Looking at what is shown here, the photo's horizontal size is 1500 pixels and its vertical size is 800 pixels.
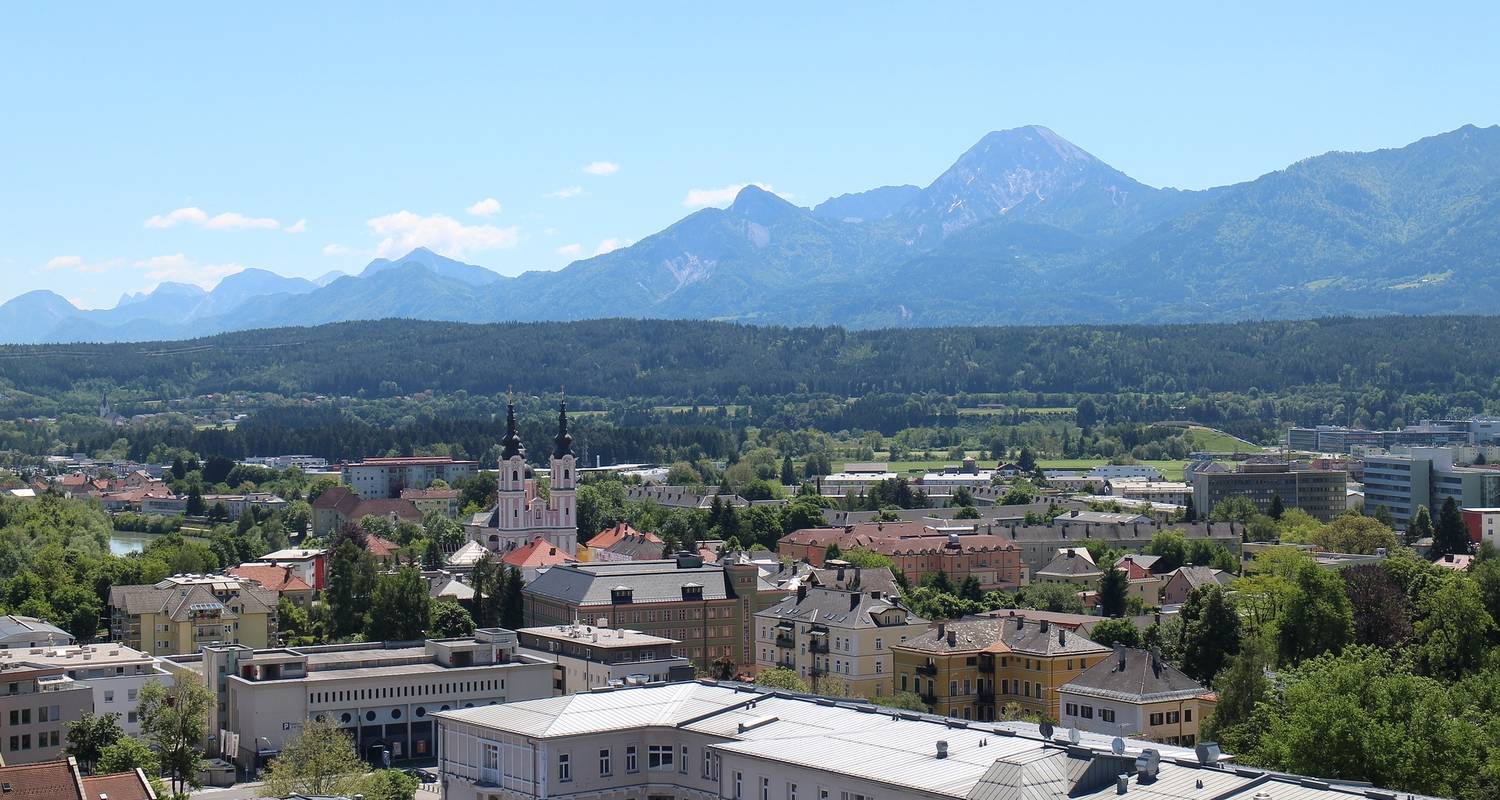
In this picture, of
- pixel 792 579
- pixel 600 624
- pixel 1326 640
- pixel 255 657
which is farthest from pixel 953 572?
pixel 255 657

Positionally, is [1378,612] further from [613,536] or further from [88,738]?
[613,536]

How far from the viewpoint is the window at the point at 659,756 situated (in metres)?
42.8

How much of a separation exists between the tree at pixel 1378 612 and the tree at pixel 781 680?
17.6m

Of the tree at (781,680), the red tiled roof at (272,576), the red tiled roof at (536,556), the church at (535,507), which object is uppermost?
the church at (535,507)

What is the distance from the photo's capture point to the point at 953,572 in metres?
96.3

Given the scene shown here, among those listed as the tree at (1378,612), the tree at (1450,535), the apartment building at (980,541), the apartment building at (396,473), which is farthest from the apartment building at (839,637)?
the apartment building at (396,473)

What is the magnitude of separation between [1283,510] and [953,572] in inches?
1406

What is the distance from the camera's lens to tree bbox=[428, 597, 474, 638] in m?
75.8

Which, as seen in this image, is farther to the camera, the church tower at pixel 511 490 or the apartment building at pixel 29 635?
the church tower at pixel 511 490

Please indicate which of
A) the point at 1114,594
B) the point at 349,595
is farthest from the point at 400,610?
Answer: the point at 1114,594

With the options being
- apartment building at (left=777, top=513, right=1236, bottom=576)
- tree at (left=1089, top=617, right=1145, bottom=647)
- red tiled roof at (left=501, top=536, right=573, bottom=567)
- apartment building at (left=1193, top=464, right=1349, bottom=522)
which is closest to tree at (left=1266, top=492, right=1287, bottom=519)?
apartment building at (left=777, top=513, right=1236, bottom=576)

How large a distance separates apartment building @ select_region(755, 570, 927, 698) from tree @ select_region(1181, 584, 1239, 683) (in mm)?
9398

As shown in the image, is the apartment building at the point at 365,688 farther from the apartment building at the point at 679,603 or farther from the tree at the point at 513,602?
the tree at the point at 513,602

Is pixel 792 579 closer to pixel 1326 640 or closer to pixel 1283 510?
pixel 1326 640
